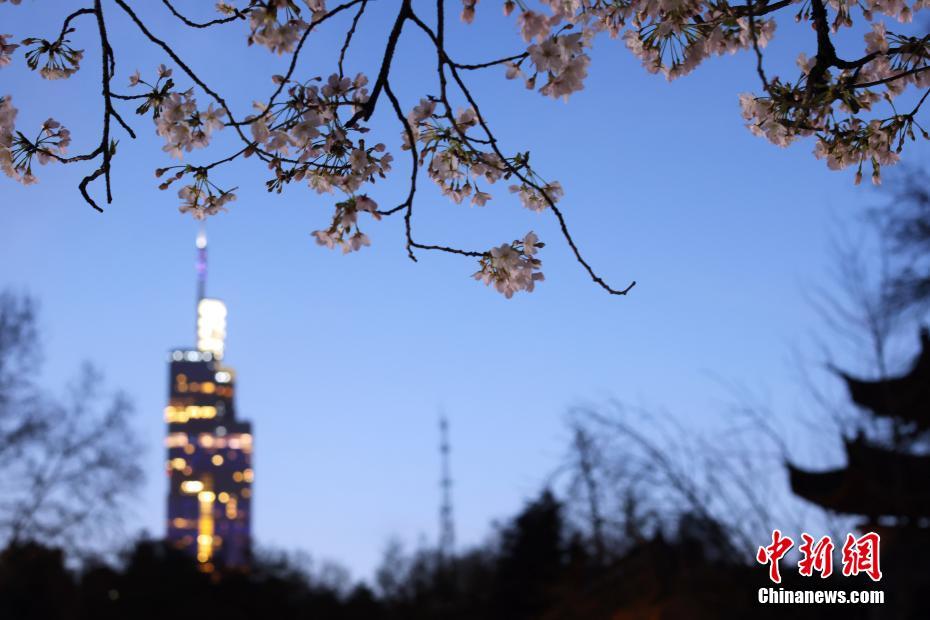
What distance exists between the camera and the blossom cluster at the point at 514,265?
2740mm

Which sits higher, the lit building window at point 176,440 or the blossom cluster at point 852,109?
the lit building window at point 176,440

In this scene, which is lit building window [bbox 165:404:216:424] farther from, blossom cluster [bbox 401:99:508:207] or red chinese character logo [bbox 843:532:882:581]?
blossom cluster [bbox 401:99:508:207]

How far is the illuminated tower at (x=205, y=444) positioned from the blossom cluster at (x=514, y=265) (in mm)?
102845

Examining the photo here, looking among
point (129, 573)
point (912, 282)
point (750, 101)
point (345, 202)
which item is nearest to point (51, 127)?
point (345, 202)

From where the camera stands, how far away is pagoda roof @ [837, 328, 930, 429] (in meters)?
9.41

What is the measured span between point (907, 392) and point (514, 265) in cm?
786

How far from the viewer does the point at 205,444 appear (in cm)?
10400

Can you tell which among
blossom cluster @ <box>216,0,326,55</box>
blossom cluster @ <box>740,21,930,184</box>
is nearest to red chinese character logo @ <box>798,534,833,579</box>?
blossom cluster @ <box>740,21,930,184</box>

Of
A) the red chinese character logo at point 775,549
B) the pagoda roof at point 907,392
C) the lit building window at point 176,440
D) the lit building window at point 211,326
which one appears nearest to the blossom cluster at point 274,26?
the red chinese character logo at point 775,549

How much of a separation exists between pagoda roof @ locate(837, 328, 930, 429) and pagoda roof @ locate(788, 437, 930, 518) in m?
0.44

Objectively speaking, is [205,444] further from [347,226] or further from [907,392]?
[347,226]

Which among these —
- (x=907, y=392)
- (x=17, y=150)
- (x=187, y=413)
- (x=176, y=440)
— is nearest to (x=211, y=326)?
(x=187, y=413)

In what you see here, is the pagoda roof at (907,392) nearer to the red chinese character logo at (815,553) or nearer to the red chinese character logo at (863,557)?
the red chinese character logo at (863,557)

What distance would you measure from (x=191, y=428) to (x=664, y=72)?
10686 cm
